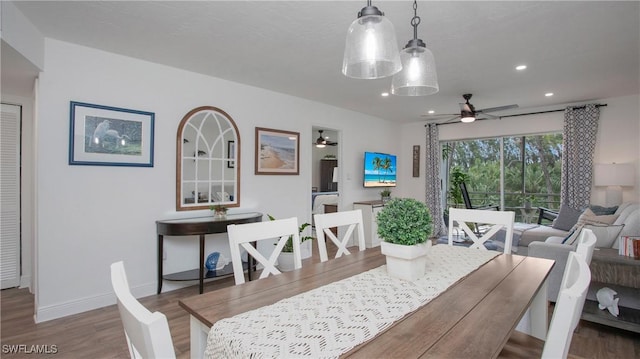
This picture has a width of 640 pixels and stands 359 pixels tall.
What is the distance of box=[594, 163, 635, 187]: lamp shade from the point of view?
13.8 feet

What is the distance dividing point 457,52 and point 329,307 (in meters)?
2.76

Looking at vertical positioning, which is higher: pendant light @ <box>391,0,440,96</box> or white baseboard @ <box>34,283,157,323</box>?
pendant light @ <box>391,0,440,96</box>

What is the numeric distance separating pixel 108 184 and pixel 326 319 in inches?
112

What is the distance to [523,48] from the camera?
283 cm

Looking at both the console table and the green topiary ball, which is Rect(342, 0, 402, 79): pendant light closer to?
the green topiary ball

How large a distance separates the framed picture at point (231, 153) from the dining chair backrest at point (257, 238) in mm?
2221

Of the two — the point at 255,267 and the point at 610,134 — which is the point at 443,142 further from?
the point at 255,267

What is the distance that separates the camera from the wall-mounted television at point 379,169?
582 cm

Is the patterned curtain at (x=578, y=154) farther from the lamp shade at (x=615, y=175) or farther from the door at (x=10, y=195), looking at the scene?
the door at (x=10, y=195)

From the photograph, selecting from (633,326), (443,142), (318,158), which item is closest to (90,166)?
(633,326)

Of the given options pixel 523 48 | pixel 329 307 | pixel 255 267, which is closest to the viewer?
pixel 329 307

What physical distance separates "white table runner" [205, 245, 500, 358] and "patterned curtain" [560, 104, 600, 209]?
4.54 meters

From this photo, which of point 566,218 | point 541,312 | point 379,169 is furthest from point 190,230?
point 566,218

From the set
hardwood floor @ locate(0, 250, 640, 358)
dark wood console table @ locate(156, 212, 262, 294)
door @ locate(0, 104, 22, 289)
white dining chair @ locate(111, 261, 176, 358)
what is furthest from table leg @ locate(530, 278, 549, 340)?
door @ locate(0, 104, 22, 289)
